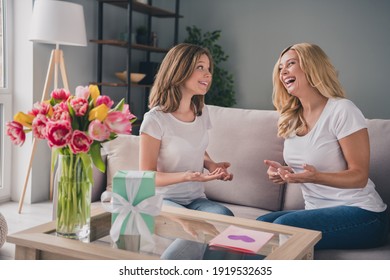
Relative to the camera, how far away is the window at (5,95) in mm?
3393

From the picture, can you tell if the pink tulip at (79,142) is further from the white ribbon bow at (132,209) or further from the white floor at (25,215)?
the white floor at (25,215)

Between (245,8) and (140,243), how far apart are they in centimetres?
374

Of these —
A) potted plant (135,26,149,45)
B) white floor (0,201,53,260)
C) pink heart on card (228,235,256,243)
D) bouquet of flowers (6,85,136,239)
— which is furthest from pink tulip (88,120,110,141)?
potted plant (135,26,149,45)

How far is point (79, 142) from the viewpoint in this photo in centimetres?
124

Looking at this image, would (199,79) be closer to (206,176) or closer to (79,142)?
(206,176)

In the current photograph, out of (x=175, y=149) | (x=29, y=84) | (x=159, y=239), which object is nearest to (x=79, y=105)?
(x=159, y=239)

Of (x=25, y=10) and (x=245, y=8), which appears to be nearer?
(x=25, y=10)

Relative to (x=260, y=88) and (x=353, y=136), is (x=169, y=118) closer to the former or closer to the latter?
(x=353, y=136)

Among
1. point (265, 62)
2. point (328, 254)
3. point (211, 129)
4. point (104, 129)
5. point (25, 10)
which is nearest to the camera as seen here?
point (104, 129)

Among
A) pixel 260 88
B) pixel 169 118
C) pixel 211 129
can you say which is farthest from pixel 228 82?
pixel 169 118

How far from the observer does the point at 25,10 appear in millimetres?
3385

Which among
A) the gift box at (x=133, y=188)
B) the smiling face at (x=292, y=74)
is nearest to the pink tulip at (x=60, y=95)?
the gift box at (x=133, y=188)

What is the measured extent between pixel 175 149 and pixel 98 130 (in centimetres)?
71

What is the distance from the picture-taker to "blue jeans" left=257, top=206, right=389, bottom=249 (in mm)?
1688
